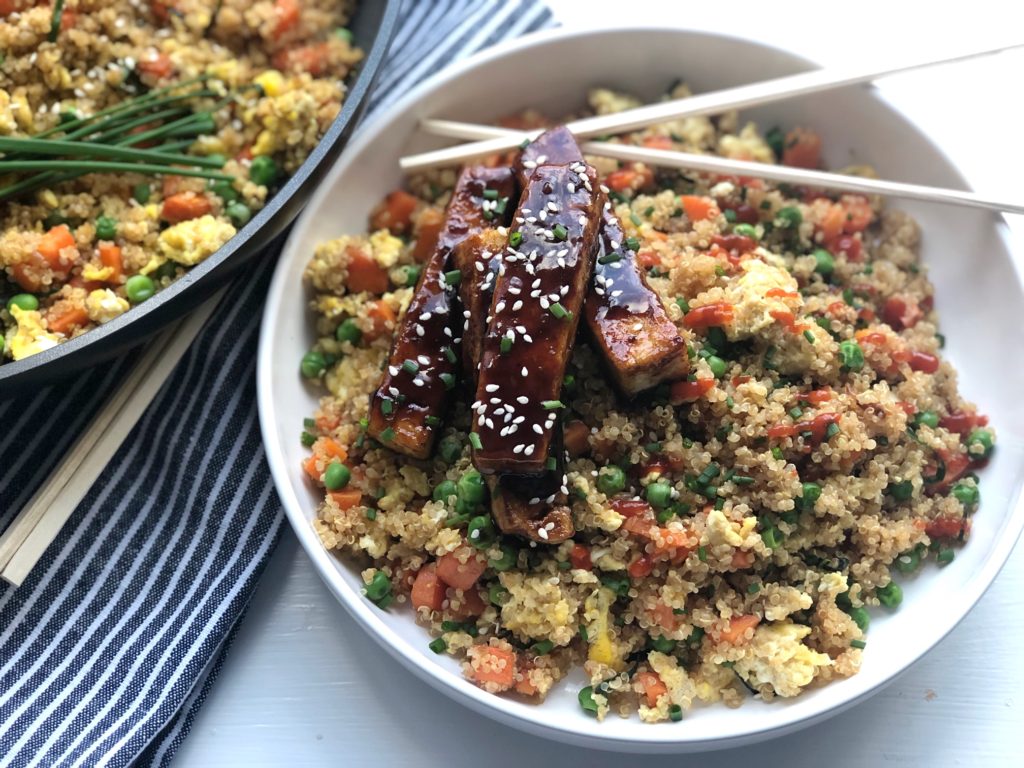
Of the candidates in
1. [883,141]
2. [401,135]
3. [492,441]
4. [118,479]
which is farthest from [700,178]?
[118,479]

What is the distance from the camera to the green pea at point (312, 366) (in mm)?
2668

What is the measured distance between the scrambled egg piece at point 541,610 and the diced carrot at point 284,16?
1.81m

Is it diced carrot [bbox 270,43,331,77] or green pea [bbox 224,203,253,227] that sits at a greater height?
diced carrot [bbox 270,43,331,77]

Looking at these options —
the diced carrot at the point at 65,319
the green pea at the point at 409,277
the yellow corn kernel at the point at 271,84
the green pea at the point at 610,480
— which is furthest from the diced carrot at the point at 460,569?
the yellow corn kernel at the point at 271,84

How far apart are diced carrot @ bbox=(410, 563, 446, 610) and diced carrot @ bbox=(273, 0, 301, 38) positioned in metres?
1.69

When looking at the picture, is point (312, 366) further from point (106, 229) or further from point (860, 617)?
point (860, 617)

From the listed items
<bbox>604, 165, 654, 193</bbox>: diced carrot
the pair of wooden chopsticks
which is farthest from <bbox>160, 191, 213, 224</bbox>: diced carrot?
<bbox>604, 165, 654, 193</bbox>: diced carrot

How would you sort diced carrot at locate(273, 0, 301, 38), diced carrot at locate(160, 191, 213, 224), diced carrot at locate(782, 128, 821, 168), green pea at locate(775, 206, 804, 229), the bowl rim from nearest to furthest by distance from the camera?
the bowl rim → diced carrot at locate(160, 191, 213, 224) → green pea at locate(775, 206, 804, 229) → diced carrot at locate(273, 0, 301, 38) → diced carrot at locate(782, 128, 821, 168)

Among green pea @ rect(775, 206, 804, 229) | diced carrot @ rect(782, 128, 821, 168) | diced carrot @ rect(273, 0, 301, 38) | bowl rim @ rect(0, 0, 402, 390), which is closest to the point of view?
bowl rim @ rect(0, 0, 402, 390)

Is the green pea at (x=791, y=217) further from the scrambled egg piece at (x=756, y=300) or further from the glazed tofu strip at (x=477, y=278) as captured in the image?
the glazed tofu strip at (x=477, y=278)

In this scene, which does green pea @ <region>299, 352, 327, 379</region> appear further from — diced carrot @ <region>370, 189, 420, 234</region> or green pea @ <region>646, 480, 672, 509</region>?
green pea @ <region>646, 480, 672, 509</region>

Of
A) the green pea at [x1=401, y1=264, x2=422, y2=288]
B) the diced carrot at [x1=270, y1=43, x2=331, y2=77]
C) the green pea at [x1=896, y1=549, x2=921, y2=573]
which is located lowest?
the green pea at [x1=896, y1=549, x2=921, y2=573]

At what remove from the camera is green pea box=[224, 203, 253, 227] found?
8.63 ft

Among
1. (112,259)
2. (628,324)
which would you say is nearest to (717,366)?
(628,324)
